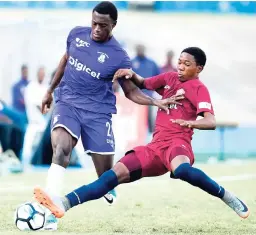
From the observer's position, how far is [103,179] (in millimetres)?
8344

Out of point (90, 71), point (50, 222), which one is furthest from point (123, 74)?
point (50, 222)

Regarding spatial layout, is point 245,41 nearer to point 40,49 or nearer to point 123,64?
point 40,49

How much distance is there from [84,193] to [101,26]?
1.79m

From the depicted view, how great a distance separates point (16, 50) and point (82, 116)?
1328cm

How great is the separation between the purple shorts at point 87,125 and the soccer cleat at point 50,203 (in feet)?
3.64

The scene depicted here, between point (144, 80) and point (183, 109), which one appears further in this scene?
point (144, 80)

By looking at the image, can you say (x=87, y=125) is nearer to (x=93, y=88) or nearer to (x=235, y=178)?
(x=93, y=88)

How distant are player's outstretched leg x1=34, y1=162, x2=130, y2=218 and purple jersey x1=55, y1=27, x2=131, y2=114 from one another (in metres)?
1.05

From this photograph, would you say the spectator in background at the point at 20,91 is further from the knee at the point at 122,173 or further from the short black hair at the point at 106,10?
the knee at the point at 122,173

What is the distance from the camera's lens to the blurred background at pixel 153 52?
20391mm

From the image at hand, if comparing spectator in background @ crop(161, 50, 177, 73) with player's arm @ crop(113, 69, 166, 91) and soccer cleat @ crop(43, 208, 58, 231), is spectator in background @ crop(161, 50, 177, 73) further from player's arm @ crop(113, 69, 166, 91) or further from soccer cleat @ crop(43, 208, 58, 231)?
soccer cleat @ crop(43, 208, 58, 231)

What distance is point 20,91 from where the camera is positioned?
68.8ft

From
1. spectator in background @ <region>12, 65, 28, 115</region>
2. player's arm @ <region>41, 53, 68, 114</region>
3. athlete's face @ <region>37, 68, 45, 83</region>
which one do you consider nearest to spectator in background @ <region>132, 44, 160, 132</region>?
athlete's face @ <region>37, 68, 45, 83</region>

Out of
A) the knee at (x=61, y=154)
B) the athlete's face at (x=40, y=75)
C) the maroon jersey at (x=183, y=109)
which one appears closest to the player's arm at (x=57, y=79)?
the knee at (x=61, y=154)
